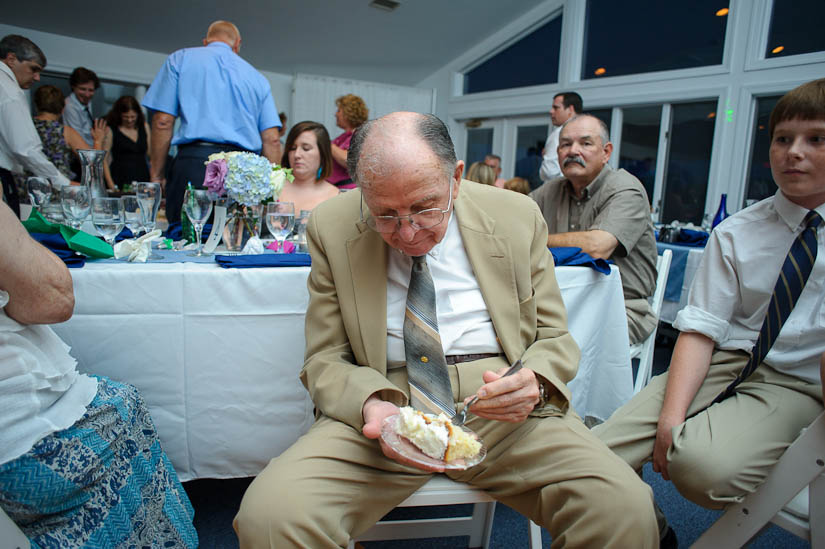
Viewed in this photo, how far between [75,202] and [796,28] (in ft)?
24.9

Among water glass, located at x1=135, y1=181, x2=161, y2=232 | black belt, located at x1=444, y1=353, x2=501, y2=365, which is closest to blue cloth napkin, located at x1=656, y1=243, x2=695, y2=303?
black belt, located at x1=444, y1=353, x2=501, y2=365

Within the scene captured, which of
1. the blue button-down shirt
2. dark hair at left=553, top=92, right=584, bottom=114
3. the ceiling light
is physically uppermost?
the ceiling light

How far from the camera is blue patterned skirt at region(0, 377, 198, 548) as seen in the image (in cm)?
108

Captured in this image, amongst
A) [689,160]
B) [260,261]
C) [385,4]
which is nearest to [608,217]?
[260,261]

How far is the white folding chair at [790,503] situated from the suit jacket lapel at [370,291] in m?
0.93

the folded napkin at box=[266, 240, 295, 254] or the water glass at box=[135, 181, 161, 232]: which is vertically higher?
the water glass at box=[135, 181, 161, 232]

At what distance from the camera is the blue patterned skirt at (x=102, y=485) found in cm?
108

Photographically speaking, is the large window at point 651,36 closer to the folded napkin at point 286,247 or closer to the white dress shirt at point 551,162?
the white dress shirt at point 551,162

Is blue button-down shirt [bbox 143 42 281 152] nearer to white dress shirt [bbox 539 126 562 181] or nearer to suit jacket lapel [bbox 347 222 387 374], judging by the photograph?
suit jacket lapel [bbox 347 222 387 374]

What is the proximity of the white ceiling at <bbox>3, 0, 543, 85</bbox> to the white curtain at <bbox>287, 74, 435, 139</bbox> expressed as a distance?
0.93ft

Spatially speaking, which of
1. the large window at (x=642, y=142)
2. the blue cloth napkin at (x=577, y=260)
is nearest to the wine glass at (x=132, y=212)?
the blue cloth napkin at (x=577, y=260)

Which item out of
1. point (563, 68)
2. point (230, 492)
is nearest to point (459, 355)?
point (230, 492)

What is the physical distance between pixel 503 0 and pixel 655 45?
2666 mm

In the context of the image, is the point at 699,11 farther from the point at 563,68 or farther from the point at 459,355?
the point at 459,355
